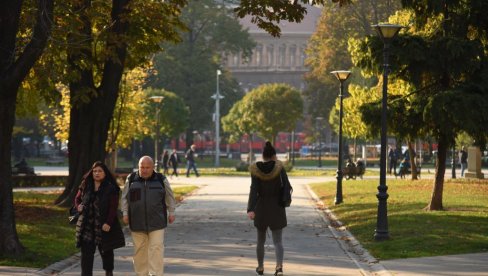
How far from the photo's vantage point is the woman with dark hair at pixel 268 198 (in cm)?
1483

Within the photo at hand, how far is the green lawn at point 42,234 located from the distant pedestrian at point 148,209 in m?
3.05

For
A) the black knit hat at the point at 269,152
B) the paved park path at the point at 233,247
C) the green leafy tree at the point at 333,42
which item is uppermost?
the green leafy tree at the point at 333,42

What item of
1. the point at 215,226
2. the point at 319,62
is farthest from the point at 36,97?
the point at 319,62

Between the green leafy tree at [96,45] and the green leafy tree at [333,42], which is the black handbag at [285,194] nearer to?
the green leafy tree at [96,45]

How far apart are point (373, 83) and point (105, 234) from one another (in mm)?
51827

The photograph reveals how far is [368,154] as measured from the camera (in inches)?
3676

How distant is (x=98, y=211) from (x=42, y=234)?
787 centimetres

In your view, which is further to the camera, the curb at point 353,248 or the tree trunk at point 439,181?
the tree trunk at point 439,181

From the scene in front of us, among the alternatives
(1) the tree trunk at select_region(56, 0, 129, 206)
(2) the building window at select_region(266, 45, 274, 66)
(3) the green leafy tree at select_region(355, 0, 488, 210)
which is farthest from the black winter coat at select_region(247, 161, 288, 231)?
(2) the building window at select_region(266, 45, 274, 66)

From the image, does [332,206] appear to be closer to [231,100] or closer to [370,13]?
[370,13]

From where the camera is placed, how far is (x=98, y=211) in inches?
517

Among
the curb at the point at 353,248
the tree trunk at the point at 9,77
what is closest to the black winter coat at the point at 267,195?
the curb at the point at 353,248

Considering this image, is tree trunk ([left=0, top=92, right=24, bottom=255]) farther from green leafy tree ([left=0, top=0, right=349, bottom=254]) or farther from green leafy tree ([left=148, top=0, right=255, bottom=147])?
green leafy tree ([left=148, top=0, right=255, bottom=147])

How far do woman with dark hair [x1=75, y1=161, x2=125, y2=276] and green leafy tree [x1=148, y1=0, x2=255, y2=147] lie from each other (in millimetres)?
78319
